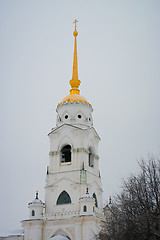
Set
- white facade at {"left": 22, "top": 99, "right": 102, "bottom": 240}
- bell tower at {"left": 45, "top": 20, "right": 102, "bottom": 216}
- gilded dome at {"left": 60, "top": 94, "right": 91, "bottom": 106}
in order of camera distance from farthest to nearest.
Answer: gilded dome at {"left": 60, "top": 94, "right": 91, "bottom": 106} < bell tower at {"left": 45, "top": 20, "right": 102, "bottom": 216} < white facade at {"left": 22, "top": 99, "right": 102, "bottom": 240}

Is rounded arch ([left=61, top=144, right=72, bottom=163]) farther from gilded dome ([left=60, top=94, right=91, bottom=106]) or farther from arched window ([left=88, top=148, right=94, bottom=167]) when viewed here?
gilded dome ([left=60, top=94, right=91, bottom=106])

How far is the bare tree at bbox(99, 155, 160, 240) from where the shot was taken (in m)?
20.0

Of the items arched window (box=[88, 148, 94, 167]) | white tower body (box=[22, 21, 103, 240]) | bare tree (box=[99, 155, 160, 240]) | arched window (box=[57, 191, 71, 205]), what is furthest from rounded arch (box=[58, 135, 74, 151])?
bare tree (box=[99, 155, 160, 240])

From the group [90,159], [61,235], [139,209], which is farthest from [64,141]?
[139,209]

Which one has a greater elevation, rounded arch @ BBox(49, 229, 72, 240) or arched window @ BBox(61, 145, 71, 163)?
arched window @ BBox(61, 145, 71, 163)

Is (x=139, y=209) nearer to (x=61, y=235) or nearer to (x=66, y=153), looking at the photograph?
(x=61, y=235)

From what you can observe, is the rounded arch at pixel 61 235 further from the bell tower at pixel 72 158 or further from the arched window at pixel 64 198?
the arched window at pixel 64 198

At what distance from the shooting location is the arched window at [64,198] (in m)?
34.6

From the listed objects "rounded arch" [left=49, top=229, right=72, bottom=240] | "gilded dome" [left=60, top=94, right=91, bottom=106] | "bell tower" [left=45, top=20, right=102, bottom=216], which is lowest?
"rounded arch" [left=49, top=229, right=72, bottom=240]

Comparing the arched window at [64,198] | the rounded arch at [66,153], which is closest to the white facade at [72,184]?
the arched window at [64,198]

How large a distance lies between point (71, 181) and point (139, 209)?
14024 millimetres

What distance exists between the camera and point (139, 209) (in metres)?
21.7

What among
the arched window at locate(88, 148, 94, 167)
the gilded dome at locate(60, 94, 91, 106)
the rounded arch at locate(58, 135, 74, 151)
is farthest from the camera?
the gilded dome at locate(60, 94, 91, 106)

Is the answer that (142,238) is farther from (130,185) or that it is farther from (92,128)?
(92,128)
